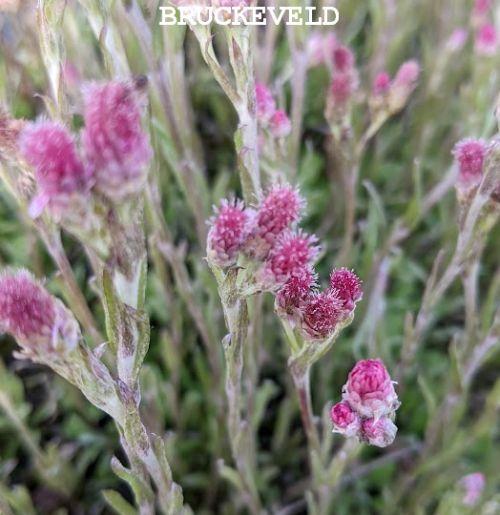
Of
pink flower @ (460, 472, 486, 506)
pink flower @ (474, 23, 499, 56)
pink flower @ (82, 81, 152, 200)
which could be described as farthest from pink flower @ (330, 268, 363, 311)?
pink flower @ (474, 23, 499, 56)

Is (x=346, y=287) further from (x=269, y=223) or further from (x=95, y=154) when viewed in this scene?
(x=95, y=154)

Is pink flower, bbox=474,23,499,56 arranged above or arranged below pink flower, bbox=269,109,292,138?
above

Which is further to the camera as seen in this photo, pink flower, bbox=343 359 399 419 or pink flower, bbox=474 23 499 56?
pink flower, bbox=474 23 499 56

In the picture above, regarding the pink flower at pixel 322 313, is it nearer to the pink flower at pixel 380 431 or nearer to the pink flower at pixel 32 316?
the pink flower at pixel 380 431

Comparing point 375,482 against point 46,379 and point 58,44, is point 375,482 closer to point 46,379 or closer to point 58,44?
point 46,379

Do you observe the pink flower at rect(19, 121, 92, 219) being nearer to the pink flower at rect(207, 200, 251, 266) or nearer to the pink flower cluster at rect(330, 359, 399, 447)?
the pink flower at rect(207, 200, 251, 266)

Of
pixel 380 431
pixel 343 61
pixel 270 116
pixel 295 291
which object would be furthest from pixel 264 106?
pixel 380 431
